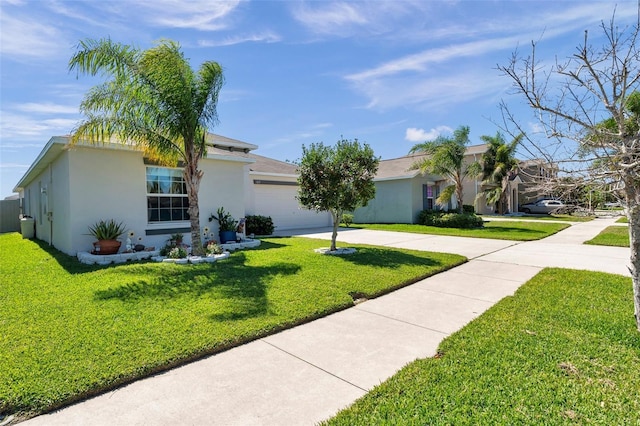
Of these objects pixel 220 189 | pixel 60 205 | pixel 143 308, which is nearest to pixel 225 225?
pixel 220 189

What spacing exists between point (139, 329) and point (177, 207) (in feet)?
24.6

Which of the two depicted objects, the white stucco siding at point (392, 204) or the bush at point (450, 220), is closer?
the bush at point (450, 220)

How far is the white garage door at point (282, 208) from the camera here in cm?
1797

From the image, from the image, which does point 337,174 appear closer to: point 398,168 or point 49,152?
point 49,152

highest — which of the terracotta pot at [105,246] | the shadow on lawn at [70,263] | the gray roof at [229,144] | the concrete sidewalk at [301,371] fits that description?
the gray roof at [229,144]

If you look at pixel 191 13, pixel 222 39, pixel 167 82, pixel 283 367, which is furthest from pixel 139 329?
pixel 222 39

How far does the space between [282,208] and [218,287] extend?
1283cm

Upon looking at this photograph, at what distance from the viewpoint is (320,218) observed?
68.6ft

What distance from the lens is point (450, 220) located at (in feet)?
64.2

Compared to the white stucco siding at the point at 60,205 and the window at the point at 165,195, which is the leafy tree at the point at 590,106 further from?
the white stucco siding at the point at 60,205

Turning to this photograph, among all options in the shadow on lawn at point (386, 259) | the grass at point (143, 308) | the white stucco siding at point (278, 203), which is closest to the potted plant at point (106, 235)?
the grass at point (143, 308)

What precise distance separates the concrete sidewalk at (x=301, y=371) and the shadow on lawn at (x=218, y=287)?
1.16 metres

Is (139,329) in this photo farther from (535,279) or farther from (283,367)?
(535,279)

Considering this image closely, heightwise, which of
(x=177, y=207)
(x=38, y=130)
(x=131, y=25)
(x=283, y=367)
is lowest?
(x=283, y=367)
